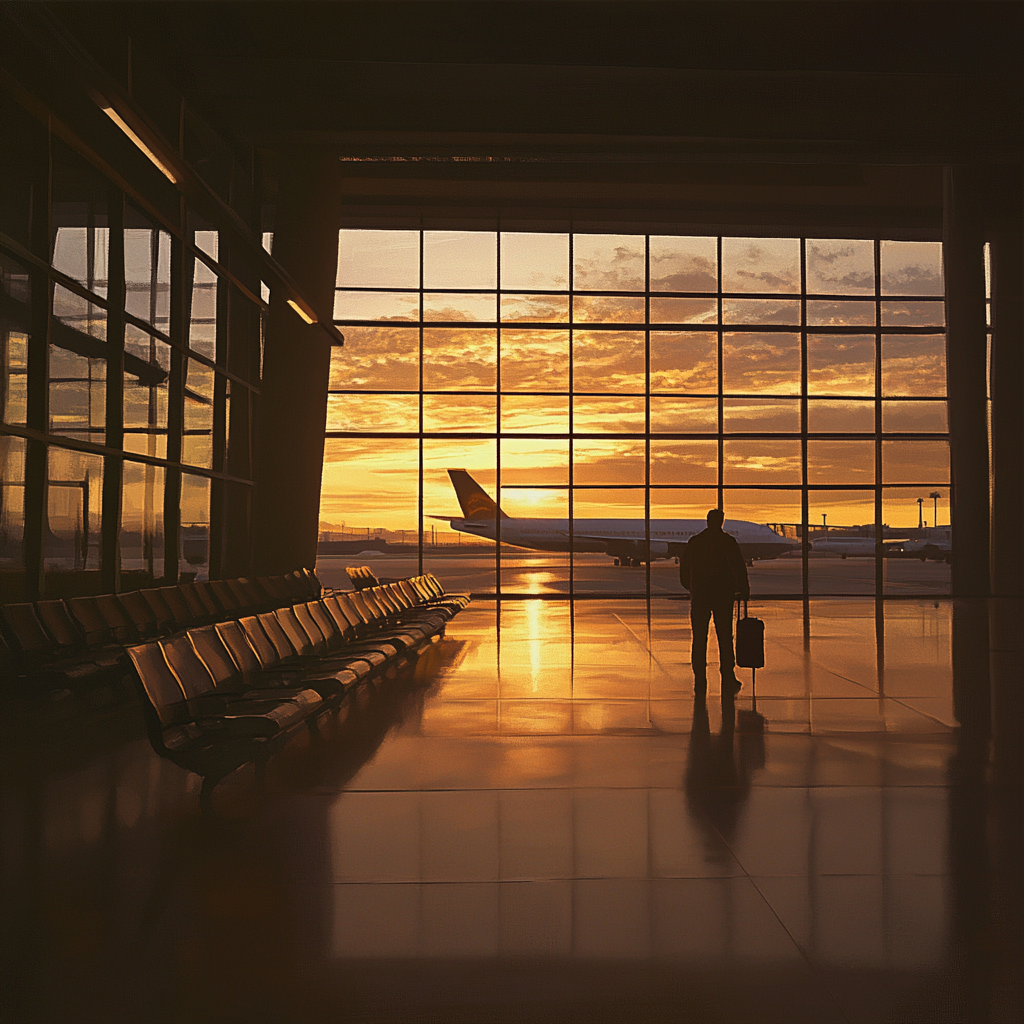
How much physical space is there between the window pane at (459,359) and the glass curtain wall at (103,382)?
4561mm

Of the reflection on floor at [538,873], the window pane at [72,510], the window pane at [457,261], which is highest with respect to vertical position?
the window pane at [457,261]

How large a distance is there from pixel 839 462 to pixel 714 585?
466 inches

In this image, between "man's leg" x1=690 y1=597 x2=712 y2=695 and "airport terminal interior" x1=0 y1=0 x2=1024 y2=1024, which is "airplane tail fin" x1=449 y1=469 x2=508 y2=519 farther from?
"man's leg" x1=690 y1=597 x2=712 y2=695

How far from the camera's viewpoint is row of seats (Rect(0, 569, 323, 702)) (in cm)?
586

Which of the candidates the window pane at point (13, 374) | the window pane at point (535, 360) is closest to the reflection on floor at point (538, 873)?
the window pane at point (13, 374)

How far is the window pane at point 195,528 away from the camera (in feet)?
37.7

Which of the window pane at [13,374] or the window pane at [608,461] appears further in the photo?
the window pane at [608,461]

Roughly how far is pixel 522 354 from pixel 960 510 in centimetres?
862

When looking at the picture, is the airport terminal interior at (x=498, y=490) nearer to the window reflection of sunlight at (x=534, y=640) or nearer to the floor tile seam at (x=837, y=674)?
the floor tile seam at (x=837, y=674)

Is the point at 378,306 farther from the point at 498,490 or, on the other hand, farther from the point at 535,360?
the point at 498,490

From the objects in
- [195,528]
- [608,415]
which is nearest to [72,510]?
[195,528]

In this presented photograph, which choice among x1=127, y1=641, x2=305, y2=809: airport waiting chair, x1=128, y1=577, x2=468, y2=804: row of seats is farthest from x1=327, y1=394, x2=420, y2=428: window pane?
x1=127, y1=641, x2=305, y2=809: airport waiting chair

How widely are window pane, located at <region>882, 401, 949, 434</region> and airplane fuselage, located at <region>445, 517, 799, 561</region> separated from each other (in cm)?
977

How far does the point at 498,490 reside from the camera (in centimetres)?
1655
